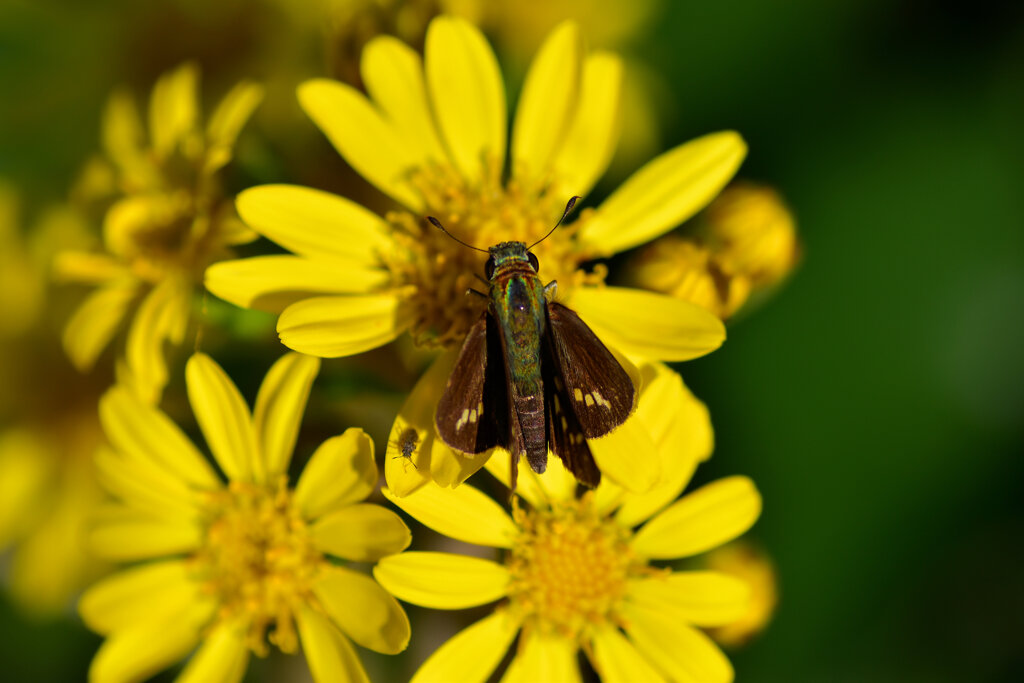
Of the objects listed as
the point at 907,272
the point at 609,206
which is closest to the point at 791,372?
the point at 907,272

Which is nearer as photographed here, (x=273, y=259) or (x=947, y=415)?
(x=273, y=259)

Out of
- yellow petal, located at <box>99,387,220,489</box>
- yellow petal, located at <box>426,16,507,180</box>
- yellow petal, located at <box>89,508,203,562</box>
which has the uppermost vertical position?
yellow petal, located at <box>426,16,507,180</box>

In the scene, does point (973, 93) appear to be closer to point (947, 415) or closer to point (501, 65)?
point (947, 415)

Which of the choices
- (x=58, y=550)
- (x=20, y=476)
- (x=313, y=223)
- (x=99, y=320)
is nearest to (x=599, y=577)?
(x=313, y=223)

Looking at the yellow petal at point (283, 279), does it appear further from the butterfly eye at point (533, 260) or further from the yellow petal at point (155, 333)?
the butterfly eye at point (533, 260)

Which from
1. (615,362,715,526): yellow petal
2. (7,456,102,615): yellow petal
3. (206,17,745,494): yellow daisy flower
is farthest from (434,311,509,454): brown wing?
(7,456,102,615): yellow petal

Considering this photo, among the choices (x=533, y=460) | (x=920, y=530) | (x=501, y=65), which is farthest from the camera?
(x=920, y=530)

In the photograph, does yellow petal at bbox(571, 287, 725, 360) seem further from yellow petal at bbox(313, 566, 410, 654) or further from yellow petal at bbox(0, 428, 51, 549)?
yellow petal at bbox(0, 428, 51, 549)
